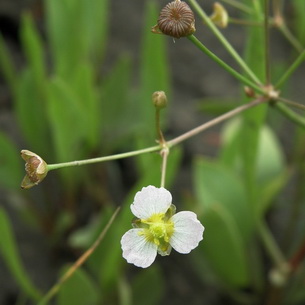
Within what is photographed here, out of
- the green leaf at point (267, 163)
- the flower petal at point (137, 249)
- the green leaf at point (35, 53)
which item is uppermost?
the green leaf at point (35, 53)

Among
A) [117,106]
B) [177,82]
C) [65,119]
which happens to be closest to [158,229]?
[65,119]

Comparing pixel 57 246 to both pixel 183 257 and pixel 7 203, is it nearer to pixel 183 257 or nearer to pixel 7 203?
pixel 7 203

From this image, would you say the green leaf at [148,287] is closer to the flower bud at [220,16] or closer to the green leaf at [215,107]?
the green leaf at [215,107]

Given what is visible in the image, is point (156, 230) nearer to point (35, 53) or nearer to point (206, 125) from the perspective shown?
point (206, 125)

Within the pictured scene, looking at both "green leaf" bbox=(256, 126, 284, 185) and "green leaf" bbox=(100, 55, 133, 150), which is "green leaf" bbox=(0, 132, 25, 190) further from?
"green leaf" bbox=(256, 126, 284, 185)

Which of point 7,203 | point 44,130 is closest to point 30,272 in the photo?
point 7,203

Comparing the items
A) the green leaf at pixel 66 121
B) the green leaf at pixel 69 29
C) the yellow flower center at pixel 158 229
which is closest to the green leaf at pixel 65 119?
the green leaf at pixel 66 121
